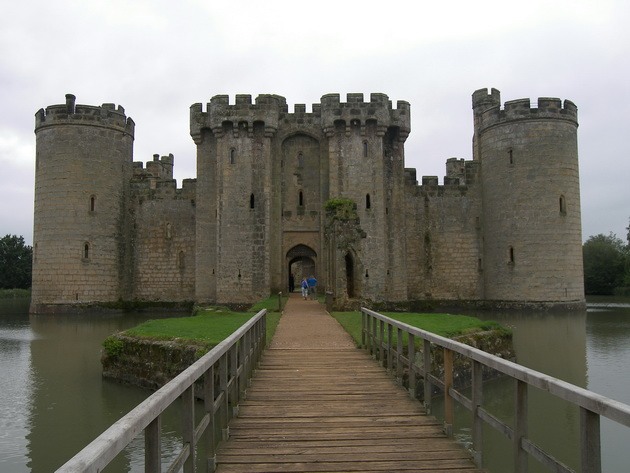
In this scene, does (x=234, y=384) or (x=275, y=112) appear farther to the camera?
(x=275, y=112)

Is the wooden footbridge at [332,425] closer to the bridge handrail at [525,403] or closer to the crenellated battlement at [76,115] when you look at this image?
the bridge handrail at [525,403]

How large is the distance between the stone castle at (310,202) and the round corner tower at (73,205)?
58 mm

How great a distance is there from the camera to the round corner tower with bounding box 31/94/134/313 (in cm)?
2958

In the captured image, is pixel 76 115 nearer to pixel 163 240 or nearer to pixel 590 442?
pixel 163 240

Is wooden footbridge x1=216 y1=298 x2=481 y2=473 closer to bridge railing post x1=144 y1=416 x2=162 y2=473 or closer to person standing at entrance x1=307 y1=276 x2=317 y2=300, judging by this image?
bridge railing post x1=144 y1=416 x2=162 y2=473

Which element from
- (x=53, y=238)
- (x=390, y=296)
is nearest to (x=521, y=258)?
(x=390, y=296)

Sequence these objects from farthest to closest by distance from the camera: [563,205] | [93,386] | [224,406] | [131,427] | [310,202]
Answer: [310,202]
[563,205]
[93,386]
[224,406]
[131,427]

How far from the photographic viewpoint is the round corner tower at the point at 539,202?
2886cm

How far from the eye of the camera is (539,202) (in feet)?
94.9

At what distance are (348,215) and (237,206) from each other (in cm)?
861

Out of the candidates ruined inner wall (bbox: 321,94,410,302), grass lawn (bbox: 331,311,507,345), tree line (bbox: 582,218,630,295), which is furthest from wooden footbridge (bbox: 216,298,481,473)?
tree line (bbox: 582,218,630,295)

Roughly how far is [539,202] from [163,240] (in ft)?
63.3

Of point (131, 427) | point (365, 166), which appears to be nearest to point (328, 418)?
point (131, 427)

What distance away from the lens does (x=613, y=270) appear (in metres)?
49.6
